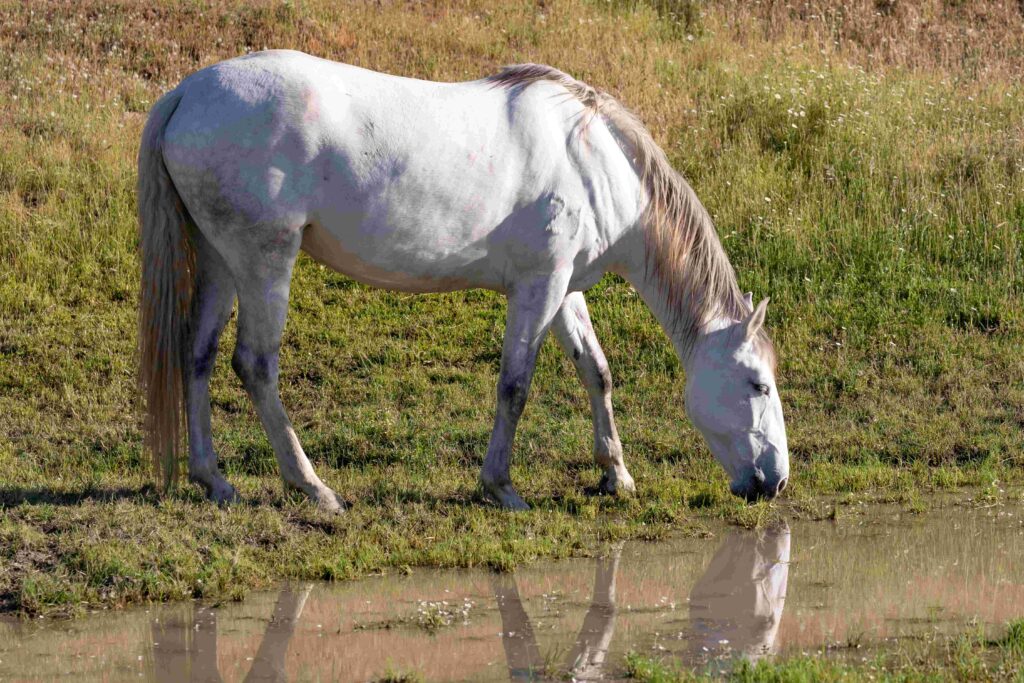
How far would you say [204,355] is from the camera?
627cm

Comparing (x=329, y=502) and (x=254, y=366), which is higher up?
(x=254, y=366)

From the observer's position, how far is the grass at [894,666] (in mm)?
4102

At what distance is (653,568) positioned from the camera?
5.67 m

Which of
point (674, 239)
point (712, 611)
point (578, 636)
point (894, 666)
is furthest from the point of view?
point (674, 239)

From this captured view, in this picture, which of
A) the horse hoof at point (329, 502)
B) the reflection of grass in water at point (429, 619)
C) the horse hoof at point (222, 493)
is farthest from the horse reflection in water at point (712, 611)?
the horse hoof at point (222, 493)

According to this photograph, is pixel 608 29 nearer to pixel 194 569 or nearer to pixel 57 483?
pixel 57 483

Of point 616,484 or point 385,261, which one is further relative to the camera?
point 616,484

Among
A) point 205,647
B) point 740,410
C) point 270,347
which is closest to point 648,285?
point 740,410

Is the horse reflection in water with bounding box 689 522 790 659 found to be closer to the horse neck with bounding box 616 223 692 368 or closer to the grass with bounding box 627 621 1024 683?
the grass with bounding box 627 621 1024 683

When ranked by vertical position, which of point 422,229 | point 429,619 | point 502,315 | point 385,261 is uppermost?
point 422,229

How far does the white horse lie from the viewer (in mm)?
5898

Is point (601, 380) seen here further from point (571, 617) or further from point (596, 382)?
point (571, 617)

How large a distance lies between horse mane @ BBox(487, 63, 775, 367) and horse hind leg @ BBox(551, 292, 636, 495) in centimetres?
51

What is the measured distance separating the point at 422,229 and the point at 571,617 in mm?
2118
